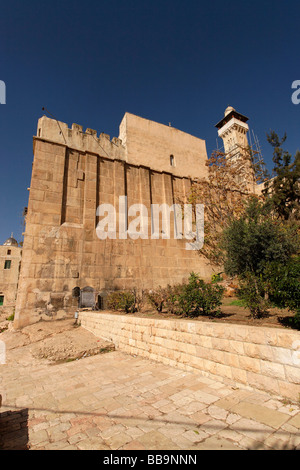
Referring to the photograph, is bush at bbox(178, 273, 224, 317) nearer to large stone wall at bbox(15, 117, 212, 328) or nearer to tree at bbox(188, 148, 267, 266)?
large stone wall at bbox(15, 117, 212, 328)

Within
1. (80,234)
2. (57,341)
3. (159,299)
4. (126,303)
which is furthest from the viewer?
(80,234)

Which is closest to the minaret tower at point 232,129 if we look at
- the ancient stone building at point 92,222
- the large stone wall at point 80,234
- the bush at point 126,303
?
the ancient stone building at point 92,222

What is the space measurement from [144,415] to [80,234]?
1067 centimetres

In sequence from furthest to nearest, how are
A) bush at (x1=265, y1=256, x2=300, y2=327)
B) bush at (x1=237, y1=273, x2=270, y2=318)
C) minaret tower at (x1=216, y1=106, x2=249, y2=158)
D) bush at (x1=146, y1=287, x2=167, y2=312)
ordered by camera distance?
minaret tower at (x1=216, y1=106, x2=249, y2=158) < bush at (x1=146, y1=287, x2=167, y2=312) < bush at (x1=237, y1=273, x2=270, y2=318) < bush at (x1=265, y1=256, x2=300, y2=327)

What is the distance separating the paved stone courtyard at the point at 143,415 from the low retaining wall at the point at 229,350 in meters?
0.19

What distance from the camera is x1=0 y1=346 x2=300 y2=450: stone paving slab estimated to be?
2.26m

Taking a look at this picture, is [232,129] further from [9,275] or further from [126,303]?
[9,275]

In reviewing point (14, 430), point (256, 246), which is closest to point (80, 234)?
point (256, 246)

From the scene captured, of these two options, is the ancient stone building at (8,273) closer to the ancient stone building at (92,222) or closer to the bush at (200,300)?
the ancient stone building at (92,222)

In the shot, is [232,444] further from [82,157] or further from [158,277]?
[82,157]

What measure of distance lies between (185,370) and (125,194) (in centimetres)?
1170

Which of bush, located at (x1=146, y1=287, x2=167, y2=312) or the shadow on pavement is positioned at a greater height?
bush, located at (x1=146, y1=287, x2=167, y2=312)

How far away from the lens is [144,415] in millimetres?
2871

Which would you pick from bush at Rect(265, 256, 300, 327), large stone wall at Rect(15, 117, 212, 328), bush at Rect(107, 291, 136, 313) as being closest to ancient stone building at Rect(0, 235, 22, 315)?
large stone wall at Rect(15, 117, 212, 328)
